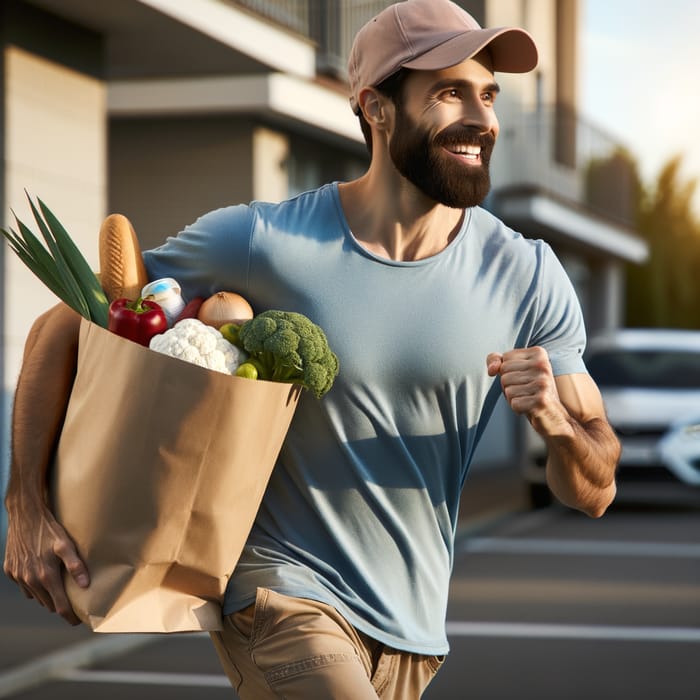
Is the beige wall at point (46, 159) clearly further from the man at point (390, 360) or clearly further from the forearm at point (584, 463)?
the forearm at point (584, 463)

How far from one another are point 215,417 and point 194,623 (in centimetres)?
45

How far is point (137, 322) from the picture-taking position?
305cm

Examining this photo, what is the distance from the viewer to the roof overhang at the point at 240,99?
1499 cm

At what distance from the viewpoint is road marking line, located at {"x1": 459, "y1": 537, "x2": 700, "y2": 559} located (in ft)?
42.5

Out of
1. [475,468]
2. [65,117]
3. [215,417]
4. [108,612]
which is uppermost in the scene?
[65,117]

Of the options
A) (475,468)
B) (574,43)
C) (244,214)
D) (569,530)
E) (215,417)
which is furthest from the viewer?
(574,43)

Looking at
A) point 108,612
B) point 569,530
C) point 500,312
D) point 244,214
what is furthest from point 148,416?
point 569,530

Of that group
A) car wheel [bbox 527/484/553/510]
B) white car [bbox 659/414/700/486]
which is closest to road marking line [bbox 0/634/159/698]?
white car [bbox 659/414/700/486]

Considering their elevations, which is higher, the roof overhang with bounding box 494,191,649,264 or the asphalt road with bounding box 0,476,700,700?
the roof overhang with bounding box 494,191,649,264

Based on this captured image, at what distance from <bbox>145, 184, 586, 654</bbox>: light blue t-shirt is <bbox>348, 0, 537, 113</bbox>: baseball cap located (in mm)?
325

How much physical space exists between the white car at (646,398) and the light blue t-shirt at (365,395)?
11697mm

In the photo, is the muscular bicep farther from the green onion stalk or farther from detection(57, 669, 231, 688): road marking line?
detection(57, 669, 231, 688): road marking line

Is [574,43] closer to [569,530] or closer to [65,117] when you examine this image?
[569,530]

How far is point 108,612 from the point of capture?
305 centimetres
